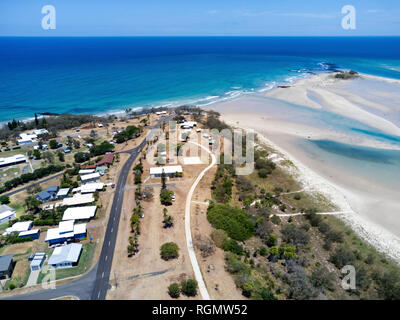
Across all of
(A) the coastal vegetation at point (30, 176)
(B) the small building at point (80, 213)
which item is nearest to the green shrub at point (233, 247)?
(B) the small building at point (80, 213)

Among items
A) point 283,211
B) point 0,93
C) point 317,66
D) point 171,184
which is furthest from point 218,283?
point 317,66

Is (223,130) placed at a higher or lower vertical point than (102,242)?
higher

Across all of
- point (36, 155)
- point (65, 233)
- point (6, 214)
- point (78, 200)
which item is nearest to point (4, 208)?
point (6, 214)

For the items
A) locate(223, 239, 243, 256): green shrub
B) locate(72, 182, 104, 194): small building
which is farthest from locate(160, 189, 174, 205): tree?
locate(223, 239, 243, 256): green shrub

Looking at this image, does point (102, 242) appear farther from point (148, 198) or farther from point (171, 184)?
point (171, 184)

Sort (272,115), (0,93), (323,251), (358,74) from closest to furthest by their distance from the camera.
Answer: (323,251) → (272,115) → (0,93) → (358,74)

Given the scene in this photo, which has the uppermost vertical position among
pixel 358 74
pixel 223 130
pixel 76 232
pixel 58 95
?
pixel 358 74

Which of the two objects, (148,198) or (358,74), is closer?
(148,198)

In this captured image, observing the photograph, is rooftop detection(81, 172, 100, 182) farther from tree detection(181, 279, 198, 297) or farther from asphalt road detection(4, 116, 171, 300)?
tree detection(181, 279, 198, 297)
